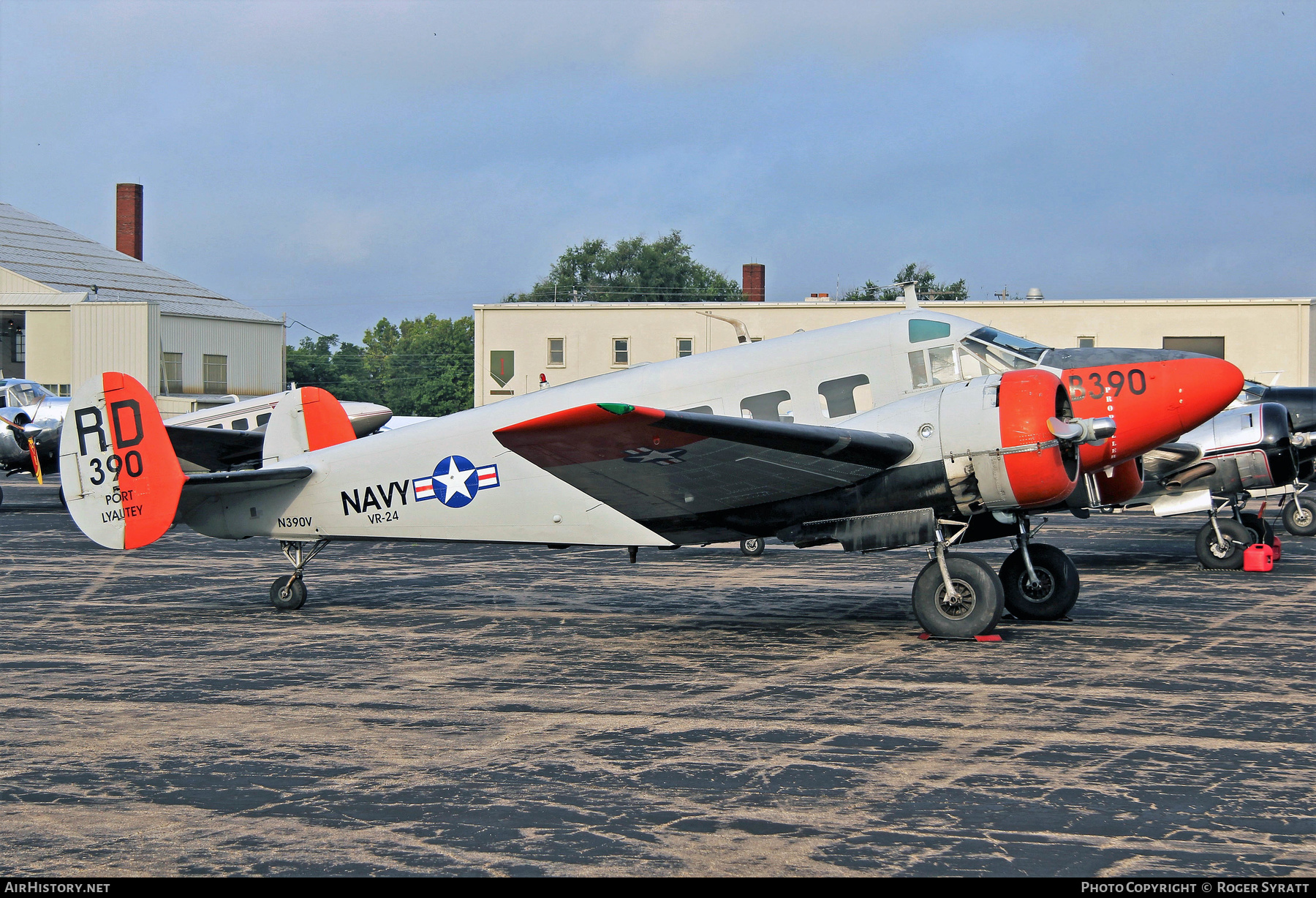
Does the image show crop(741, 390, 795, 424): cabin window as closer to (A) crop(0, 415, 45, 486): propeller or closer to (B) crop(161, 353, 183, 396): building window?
(A) crop(0, 415, 45, 486): propeller

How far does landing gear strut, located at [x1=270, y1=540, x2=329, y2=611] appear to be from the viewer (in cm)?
1305

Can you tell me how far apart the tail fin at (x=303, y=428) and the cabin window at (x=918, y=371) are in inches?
266

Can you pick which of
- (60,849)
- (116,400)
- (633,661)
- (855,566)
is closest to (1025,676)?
(633,661)

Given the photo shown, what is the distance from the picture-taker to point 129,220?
70.8 m

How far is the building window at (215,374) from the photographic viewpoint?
5666cm

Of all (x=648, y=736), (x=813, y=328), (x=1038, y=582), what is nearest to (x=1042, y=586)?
(x=1038, y=582)

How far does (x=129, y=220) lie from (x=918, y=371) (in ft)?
229

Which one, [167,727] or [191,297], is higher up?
[191,297]

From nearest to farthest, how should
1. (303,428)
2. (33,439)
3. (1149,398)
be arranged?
(1149,398) < (303,428) < (33,439)

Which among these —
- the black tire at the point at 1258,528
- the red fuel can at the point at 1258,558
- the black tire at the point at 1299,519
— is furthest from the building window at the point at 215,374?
the red fuel can at the point at 1258,558

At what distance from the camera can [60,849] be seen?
511cm

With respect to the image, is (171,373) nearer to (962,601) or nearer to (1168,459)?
(1168,459)

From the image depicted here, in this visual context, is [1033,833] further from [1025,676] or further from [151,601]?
[151,601]

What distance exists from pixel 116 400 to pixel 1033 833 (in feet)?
35.1
